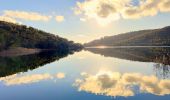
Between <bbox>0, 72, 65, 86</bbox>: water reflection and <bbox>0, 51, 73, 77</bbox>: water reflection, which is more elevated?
<bbox>0, 72, 65, 86</bbox>: water reflection

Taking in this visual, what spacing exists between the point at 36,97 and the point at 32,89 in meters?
5.88

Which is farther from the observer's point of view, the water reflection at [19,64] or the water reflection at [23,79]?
the water reflection at [19,64]

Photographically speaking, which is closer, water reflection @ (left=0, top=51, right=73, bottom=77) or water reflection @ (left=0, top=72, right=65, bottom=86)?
water reflection @ (left=0, top=72, right=65, bottom=86)

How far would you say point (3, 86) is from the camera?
42.8m

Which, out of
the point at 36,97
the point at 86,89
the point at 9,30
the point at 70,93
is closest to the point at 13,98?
the point at 36,97

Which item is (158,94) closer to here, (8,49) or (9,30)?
(8,49)

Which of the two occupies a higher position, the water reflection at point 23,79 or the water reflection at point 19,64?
the water reflection at point 23,79

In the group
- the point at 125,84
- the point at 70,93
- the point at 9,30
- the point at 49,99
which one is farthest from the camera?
the point at 9,30

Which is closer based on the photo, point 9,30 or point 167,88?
point 167,88

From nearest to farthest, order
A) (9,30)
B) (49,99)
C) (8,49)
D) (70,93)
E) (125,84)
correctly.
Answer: (49,99), (70,93), (125,84), (8,49), (9,30)

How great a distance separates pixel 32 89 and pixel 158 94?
13955mm

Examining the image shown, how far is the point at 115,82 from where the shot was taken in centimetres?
4216

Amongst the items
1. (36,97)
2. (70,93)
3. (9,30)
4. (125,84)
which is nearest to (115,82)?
(125,84)

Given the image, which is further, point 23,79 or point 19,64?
point 19,64
